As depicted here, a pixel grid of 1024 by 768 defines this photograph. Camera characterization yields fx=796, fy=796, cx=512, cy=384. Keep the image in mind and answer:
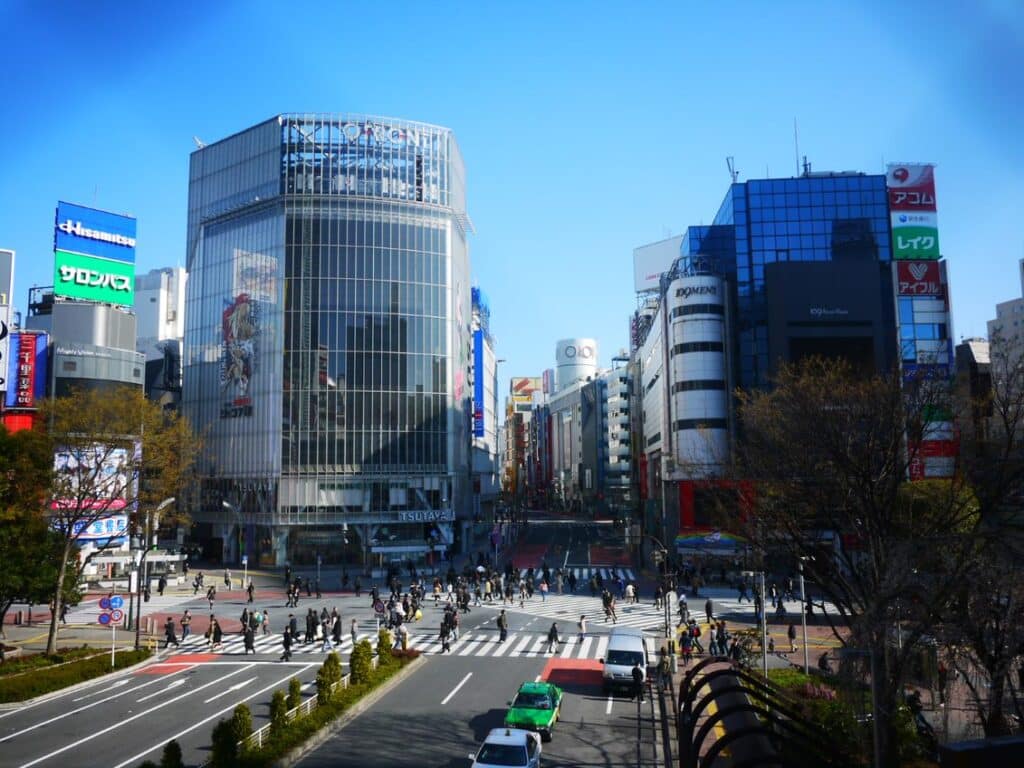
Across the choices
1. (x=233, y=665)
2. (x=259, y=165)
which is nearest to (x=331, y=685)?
(x=233, y=665)

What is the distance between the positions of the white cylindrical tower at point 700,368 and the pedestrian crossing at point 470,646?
106ft

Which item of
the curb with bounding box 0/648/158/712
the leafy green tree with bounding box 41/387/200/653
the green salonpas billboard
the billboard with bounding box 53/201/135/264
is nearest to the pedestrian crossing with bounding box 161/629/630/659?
the curb with bounding box 0/648/158/712

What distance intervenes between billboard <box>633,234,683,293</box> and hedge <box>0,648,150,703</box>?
97.4m

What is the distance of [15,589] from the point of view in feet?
109

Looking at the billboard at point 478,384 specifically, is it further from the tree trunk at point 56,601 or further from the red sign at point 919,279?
the tree trunk at point 56,601

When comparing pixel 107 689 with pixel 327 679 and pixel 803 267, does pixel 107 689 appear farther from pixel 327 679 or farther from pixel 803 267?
pixel 803 267

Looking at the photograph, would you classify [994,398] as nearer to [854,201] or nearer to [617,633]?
[617,633]

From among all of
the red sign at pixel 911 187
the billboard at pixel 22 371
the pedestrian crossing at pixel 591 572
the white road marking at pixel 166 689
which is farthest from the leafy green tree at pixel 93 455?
the red sign at pixel 911 187

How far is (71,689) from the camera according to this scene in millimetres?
28297

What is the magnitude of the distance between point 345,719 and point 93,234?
214ft

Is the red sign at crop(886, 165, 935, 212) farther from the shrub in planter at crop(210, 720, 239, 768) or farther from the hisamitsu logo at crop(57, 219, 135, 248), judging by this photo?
the shrub in planter at crop(210, 720, 239, 768)

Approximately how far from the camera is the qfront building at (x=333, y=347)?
240 feet

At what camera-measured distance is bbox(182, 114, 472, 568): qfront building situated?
7306 cm

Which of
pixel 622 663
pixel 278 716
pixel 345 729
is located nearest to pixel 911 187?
pixel 622 663
